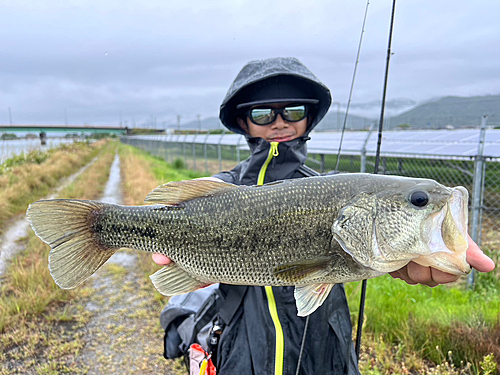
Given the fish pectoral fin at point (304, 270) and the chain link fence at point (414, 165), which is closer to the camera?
the fish pectoral fin at point (304, 270)

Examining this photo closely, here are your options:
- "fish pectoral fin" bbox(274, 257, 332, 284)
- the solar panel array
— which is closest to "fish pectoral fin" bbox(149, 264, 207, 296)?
"fish pectoral fin" bbox(274, 257, 332, 284)

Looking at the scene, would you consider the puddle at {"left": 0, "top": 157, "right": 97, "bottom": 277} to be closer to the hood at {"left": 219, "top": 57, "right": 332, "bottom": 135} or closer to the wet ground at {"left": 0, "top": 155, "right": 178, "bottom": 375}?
the wet ground at {"left": 0, "top": 155, "right": 178, "bottom": 375}

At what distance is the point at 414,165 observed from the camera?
44.5 ft

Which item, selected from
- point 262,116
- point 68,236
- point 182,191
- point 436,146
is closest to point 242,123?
point 262,116

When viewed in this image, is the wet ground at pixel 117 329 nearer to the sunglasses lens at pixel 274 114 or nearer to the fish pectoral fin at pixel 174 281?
the fish pectoral fin at pixel 174 281

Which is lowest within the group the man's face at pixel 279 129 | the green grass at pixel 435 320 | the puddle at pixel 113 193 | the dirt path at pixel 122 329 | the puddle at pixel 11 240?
the dirt path at pixel 122 329

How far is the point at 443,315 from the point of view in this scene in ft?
12.2

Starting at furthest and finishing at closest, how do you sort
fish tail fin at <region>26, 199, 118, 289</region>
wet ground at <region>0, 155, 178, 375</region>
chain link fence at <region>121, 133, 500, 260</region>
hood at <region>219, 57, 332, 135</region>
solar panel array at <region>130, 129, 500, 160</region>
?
solar panel array at <region>130, 129, 500, 160</region> → chain link fence at <region>121, 133, 500, 260</region> → wet ground at <region>0, 155, 178, 375</region> → hood at <region>219, 57, 332, 135</region> → fish tail fin at <region>26, 199, 118, 289</region>

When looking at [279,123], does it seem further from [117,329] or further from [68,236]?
[117,329]

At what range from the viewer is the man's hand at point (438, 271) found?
1595mm

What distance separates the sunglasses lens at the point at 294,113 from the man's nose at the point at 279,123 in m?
0.04

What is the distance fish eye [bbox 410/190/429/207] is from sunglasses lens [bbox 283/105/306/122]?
1353mm

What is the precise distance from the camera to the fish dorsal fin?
195 centimetres

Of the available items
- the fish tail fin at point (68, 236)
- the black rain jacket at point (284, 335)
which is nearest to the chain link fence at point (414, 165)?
the black rain jacket at point (284, 335)
